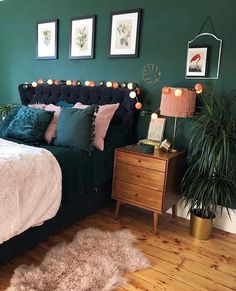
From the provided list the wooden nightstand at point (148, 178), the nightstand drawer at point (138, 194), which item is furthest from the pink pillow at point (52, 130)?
the nightstand drawer at point (138, 194)

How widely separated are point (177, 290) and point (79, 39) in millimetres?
2932

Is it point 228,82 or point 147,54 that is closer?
point 228,82

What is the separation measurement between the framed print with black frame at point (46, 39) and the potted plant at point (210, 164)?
2.16m

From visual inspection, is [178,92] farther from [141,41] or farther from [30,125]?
[30,125]

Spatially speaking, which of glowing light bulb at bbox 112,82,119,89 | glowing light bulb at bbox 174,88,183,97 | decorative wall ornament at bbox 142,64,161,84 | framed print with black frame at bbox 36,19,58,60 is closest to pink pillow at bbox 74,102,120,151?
glowing light bulb at bbox 112,82,119,89

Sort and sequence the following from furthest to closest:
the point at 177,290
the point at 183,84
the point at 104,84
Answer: the point at 104,84 < the point at 183,84 < the point at 177,290

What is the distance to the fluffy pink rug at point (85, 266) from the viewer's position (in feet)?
5.78

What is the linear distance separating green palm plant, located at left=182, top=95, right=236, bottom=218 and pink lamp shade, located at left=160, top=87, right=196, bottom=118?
11 cm

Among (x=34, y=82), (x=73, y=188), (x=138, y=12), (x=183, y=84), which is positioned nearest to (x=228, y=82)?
(x=183, y=84)

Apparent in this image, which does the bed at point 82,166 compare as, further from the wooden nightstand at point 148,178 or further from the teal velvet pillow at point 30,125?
the wooden nightstand at point 148,178

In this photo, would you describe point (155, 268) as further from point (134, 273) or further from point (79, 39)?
point (79, 39)

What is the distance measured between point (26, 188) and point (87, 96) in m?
1.62

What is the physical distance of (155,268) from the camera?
202 cm

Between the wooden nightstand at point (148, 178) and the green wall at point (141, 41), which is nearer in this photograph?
the wooden nightstand at point (148, 178)
